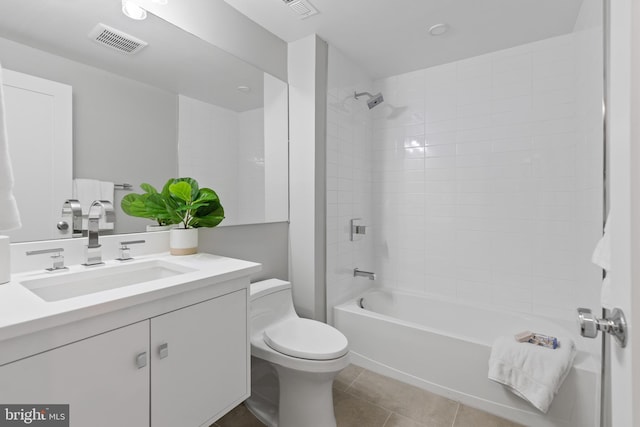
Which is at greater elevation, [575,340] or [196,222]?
[196,222]

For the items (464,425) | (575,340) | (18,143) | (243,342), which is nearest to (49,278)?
(18,143)

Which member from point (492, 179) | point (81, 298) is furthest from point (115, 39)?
point (492, 179)

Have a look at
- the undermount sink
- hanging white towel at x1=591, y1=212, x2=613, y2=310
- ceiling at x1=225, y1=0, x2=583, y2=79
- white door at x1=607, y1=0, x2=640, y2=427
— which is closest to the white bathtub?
hanging white towel at x1=591, y1=212, x2=613, y2=310

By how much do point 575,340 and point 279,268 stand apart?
1955 mm

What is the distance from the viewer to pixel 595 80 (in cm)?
146

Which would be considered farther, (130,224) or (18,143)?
(130,224)

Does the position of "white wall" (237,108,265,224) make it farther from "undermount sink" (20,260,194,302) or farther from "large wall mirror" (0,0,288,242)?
"undermount sink" (20,260,194,302)

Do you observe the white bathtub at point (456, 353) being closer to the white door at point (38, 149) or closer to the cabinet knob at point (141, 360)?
the cabinet knob at point (141, 360)

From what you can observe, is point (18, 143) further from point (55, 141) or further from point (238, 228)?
point (238, 228)

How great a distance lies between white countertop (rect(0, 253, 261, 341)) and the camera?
65 centimetres

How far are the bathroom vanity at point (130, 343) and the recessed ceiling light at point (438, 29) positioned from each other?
195 centimetres

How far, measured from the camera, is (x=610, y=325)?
1.83ft

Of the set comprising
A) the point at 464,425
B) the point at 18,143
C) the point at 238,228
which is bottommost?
the point at 464,425

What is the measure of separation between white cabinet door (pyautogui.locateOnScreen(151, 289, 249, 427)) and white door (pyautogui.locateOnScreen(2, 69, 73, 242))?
678 millimetres
